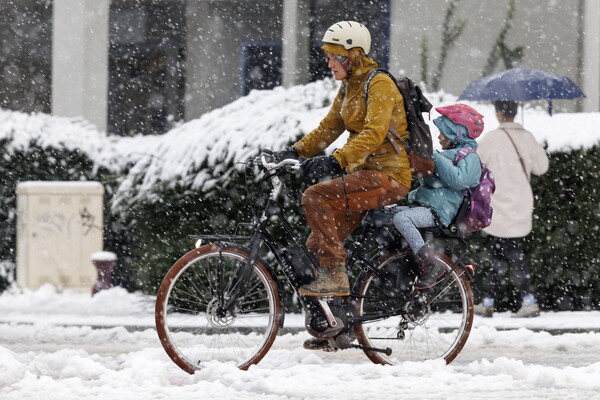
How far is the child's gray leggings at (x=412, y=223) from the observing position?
6.95 metres

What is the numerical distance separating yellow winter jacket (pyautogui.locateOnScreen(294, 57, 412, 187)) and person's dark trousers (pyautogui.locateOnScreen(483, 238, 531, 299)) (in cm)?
326

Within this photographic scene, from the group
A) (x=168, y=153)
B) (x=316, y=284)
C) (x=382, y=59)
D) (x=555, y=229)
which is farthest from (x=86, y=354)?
(x=382, y=59)

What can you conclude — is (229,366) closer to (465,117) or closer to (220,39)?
(465,117)

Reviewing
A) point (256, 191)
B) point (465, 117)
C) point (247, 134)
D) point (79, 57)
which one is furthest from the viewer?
point (79, 57)

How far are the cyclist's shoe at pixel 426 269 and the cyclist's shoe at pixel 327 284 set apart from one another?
486 millimetres

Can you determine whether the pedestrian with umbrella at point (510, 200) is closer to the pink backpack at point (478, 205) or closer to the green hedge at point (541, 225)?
the green hedge at point (541, 225)

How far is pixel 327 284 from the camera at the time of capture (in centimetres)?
684

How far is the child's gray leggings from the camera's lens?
22.8ft

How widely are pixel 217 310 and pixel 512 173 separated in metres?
3.94

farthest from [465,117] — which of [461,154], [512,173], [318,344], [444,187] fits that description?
[512,173]

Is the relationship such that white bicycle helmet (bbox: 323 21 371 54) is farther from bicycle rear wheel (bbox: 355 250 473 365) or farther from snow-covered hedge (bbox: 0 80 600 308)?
snow-covered hedge (bbox: 0 80 600 308)

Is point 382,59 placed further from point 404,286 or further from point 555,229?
point 404,286

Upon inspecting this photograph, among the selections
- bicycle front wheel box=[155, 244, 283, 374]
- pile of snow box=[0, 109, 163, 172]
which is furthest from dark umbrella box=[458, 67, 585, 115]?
bicycle front wheel box=[155, 244, 283, 374]

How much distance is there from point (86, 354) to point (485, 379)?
269 centimetres
